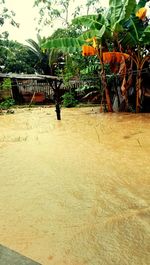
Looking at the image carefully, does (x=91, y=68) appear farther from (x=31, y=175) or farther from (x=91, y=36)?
(x=31, y=175)

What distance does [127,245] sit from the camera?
2674mm

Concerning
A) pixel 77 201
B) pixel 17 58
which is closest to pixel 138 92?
pixel 77 201

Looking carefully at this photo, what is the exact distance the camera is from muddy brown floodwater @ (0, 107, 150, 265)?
8.68 feet

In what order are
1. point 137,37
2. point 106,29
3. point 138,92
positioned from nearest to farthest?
point 137,37, point 106,29, point 138,92

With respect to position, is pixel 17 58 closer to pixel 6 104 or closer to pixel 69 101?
pixel 6 104

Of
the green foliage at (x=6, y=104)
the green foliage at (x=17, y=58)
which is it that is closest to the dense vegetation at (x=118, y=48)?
the green foliage at (x=6, y=104)

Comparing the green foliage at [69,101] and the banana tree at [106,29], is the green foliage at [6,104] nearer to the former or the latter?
the green foliage at [69,101]

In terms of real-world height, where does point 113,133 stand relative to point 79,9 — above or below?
below

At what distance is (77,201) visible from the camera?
12.3 ft

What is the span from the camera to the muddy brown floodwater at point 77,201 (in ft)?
8.68

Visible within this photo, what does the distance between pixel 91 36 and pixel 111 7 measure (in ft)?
4.62

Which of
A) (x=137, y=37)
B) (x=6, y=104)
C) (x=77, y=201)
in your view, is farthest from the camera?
(x=6, y=104)

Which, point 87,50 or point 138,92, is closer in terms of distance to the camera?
point 87,50

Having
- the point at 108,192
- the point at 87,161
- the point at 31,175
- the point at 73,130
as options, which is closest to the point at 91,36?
the point at 73,130
